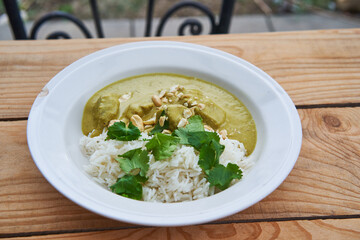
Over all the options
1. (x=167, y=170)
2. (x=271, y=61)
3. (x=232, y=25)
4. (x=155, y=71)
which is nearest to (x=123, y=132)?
(x=167, y=170)

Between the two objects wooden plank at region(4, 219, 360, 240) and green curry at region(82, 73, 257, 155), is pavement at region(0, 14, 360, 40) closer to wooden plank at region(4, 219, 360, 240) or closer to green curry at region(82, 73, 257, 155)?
green curry at region(82, 73, 257, 155)

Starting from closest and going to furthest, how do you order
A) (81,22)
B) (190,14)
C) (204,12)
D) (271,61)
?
(271,61), (81,22), (204,12), (190,14)

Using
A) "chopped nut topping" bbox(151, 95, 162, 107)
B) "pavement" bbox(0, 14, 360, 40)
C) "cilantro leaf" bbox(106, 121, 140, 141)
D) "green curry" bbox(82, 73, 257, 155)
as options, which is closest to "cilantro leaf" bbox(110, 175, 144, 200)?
"cilantro leaf" bbox(106, 121, 140, 141)

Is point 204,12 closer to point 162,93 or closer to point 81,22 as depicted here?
point 81,22

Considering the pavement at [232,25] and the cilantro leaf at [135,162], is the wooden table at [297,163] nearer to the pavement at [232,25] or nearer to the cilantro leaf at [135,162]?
the cilantro leaf at [135,162]

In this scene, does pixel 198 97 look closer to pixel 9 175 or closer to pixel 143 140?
pixel 143 140

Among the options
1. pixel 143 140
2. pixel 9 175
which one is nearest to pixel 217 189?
pixel 143 140
